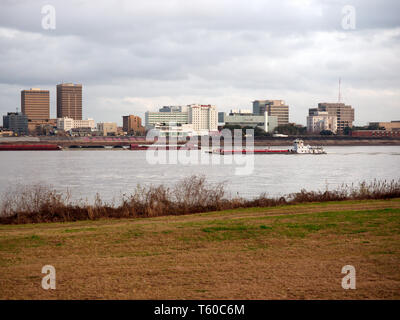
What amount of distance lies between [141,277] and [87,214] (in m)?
7.96

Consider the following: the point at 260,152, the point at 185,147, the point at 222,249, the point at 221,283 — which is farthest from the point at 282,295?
the point at 185,147

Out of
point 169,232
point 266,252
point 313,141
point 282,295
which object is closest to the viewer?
point 282,295

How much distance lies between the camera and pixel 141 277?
785cm

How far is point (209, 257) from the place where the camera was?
916 cm

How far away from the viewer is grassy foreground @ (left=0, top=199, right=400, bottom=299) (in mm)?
7121

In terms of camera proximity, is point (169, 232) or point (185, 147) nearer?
point (169, 232)

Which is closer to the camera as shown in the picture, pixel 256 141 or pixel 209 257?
pixel 209 257

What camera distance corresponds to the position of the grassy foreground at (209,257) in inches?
280

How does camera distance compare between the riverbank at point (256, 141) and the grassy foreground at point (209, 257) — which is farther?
the riverbank at point (256, 141)

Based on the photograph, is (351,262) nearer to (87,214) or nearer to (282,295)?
(282,295)

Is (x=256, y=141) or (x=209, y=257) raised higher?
(x=256, y=141)

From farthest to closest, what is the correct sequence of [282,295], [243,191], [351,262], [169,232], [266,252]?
[243,191]
[169,232]
[266,252]
[351,262]
[282,295]

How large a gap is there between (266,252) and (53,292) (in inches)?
163

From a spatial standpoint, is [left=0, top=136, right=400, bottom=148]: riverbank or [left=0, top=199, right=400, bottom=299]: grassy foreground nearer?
[left=0, top=199, right=400, bottom=299]: grassy foreground
